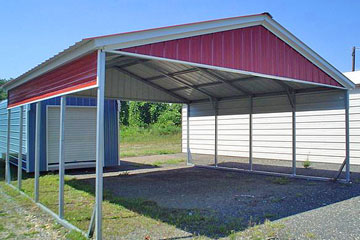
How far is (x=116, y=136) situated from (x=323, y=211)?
26.9 ft

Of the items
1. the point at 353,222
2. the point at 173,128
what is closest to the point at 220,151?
the point at 353,222

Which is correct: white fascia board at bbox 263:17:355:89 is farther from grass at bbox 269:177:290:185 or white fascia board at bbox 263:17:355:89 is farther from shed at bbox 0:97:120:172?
shed at bbox 0:97:120:172

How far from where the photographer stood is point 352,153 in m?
11.8

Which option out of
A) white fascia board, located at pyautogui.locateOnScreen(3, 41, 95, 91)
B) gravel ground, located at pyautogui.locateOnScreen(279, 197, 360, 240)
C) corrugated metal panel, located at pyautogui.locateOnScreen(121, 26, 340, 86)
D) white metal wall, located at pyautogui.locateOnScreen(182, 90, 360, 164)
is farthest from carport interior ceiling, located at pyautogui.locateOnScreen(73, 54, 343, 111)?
gravel ground, located at pyautogui.locateOnScreen(279, 197, 360, 240)

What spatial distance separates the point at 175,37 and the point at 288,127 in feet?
31.2

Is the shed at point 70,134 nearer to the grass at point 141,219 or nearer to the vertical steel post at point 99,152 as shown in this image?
the grass at point 141,219

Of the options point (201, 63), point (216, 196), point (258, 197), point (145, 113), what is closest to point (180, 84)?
point (216, 196)

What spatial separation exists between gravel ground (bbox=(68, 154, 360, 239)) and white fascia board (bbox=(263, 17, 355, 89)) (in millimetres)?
2781

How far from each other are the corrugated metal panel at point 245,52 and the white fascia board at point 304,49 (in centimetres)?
9

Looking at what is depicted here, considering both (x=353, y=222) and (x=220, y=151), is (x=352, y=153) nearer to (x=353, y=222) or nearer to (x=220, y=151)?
(x=220, y=151)

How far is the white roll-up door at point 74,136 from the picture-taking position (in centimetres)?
1112

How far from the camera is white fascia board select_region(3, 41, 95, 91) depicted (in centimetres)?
475

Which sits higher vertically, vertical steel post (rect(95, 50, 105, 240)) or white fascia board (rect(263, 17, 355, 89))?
Result: white fascia board (rect(263, 17, 355, 89))

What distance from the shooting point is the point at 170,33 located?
532cm
